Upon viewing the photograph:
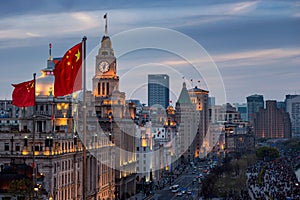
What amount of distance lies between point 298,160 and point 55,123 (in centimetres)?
12886

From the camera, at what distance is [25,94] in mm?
44906

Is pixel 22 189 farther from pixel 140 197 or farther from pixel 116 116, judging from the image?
pixel 116 116

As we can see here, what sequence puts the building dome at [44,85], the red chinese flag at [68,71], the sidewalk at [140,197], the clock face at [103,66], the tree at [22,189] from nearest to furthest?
1. the red chinese flag at [68,71]
2. the tree at [22,189]
3. the building dome at [44,85]
4. the sidewalk at [140,197]
5. the clock face at [103,66]

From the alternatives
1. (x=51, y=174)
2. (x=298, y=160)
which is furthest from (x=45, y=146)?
(x=298, y=160)

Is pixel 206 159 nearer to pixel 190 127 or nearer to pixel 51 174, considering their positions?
pixel 190 127

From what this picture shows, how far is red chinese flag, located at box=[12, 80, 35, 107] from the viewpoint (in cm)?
4472

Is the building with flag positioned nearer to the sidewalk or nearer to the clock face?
the sidewalk

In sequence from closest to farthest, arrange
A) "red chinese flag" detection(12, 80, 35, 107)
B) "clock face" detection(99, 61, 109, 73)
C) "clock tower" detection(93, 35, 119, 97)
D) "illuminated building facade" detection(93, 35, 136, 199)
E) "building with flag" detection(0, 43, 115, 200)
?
"red chinese flag" detection(12, 80, 35, 107), "building with flag" detection(0, 43, 115, 200), "illuminated building facade" detection(93, 35, 136, 199), "clock tower" detection(93, 35, 119, 97), "clock face" detection(99, 61, 109, 73)

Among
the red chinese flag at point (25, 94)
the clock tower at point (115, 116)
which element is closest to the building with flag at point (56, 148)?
the red chinese flag at point (25, 94)

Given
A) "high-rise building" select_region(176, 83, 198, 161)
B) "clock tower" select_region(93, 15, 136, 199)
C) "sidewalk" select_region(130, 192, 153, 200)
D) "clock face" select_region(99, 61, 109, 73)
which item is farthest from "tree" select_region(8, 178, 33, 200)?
"high-rise building" select_region(176, 83, 198, 161)

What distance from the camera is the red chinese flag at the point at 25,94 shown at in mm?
44719

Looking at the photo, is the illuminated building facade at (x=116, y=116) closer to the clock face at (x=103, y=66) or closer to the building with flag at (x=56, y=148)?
the clock face at (x=103, y=66)

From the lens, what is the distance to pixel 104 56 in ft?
323

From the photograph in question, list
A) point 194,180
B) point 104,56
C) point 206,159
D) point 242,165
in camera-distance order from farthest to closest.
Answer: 1. point 206,159
2. point 242,165
3. point 194,180
4. point 104,56
